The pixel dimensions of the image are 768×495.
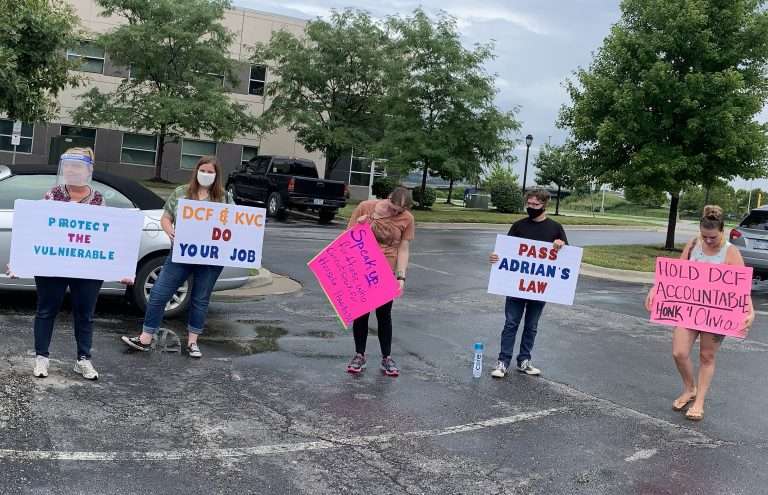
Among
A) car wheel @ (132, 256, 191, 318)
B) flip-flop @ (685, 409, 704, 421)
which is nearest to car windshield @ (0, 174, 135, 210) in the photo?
car wheel @ (132, 256, 191, 318)

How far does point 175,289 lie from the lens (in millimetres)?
7289

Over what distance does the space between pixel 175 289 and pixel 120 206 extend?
5.50 feet

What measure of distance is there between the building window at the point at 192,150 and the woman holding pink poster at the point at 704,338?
A: 36.8m

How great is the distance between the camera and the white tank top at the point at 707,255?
6.72 meters

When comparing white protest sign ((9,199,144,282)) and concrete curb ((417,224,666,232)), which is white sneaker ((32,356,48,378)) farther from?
concrete curb ((417,224,666,232))

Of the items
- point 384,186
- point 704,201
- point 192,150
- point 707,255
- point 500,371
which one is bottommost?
point 500,371

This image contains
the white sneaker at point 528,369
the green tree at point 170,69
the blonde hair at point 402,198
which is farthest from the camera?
the green tree at point 170,69

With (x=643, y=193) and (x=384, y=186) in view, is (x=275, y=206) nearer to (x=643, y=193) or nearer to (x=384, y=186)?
(x=643, y=193)

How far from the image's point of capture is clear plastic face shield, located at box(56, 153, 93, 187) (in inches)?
240

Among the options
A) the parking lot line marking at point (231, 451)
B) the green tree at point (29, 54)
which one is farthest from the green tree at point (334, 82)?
the parking lot line marking at point (231, 451)

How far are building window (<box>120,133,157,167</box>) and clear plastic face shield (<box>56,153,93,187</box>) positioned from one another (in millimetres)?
36065

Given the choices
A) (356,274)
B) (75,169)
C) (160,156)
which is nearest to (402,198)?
(356,274)

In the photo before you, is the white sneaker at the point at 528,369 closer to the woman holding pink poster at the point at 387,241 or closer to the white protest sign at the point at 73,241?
the woman holding pink poster at the point at 387,241

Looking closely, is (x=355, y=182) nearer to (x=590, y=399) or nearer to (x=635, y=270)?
(x=635, y=270)
